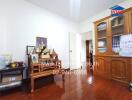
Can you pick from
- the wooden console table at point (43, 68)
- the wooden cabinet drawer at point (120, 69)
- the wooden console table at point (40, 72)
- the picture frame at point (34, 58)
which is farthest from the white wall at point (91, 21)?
the picture frame at point (34, 58)

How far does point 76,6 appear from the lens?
3.83 meters

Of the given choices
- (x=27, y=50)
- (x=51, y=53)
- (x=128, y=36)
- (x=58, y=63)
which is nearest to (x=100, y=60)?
(x=128, y=36)

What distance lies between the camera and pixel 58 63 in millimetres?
3354

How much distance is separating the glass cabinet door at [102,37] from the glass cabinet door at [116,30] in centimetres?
→ 31

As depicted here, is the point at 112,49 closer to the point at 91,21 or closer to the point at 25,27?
the point at 91,21

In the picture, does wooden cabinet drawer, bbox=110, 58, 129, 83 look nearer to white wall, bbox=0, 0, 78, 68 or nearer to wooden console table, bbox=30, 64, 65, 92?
wooden console table, bbox=30, 64, 65, 92

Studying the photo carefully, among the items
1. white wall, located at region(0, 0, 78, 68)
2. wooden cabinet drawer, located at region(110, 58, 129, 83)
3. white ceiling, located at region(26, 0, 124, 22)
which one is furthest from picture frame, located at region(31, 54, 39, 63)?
wooden cabinet drawer, located at region(110, 58, 129, 83)

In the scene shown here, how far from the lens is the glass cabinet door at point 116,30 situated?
3.13m

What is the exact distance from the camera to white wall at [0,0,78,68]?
10.3 feet

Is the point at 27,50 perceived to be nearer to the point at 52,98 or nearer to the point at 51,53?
the point at 51,53

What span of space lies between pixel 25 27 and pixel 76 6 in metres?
1.98

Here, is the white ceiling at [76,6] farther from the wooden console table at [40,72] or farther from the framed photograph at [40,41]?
the wooden console table at [40,72]

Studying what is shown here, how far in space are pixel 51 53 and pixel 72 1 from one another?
1.89 metres

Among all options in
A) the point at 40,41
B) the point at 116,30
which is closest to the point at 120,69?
the point at 116,30
